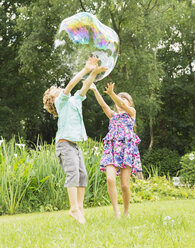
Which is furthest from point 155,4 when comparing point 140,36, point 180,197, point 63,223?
point 63,223

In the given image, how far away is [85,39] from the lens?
3885 mm

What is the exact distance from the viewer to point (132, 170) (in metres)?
4.31

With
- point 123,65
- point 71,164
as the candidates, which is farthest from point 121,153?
point 123,65

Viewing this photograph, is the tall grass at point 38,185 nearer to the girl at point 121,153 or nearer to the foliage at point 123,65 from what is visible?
the girl at point 121,153

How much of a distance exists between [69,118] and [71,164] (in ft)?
1.62

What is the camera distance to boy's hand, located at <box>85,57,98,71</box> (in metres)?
3.85

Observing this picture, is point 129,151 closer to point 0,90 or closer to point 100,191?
point 100,191

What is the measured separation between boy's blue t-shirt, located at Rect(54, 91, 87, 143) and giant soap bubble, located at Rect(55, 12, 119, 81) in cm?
48

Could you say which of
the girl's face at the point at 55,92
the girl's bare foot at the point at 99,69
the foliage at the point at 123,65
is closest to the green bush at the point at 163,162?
the foliage at the point at 123,65

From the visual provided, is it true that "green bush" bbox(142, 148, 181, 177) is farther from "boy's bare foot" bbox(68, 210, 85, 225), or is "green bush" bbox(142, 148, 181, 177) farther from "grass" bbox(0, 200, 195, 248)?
"grass" bbox(0, 200, 195, 248)

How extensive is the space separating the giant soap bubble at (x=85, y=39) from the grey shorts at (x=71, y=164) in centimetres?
93

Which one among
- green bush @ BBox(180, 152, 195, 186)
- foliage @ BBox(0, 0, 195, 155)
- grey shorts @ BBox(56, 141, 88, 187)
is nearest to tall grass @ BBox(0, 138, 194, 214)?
grey shorts @ BBox(56, 141, 88, 187)

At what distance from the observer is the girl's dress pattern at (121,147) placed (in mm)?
4114

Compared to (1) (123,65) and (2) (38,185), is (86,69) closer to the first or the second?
(2) (38,185)
